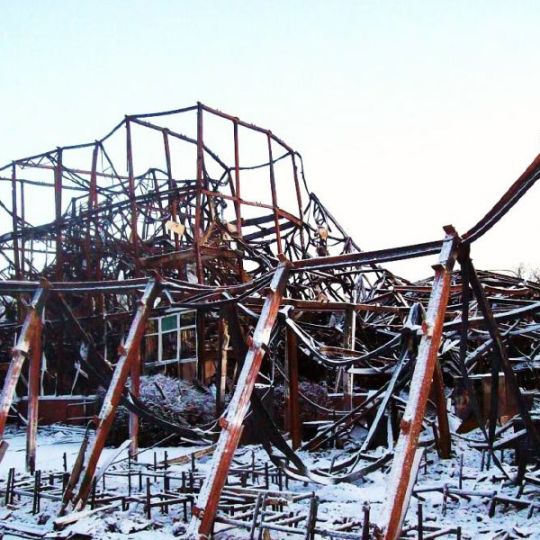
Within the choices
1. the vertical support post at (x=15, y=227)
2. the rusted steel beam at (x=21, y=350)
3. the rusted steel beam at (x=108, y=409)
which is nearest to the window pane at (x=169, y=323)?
the vertical support post at (x=15, y=227)

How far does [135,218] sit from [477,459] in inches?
364

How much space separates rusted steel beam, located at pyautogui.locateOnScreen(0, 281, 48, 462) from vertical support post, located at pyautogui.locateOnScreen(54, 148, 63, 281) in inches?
398

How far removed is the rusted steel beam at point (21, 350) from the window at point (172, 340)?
26.6ft

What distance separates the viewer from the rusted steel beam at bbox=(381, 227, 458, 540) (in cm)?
402

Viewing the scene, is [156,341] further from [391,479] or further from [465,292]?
[391,479]

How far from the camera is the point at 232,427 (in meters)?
4.93

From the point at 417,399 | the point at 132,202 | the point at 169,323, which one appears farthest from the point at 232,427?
the point at 169,323

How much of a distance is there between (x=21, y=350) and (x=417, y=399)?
4012mm

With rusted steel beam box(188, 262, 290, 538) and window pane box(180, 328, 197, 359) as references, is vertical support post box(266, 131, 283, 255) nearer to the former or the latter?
window pane box(180, 328, 197, 359)

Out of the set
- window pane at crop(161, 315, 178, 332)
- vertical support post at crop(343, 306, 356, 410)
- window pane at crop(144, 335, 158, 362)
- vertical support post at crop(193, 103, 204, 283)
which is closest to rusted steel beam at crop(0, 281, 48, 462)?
vertical support post at crop(343, 306, 356, 410)

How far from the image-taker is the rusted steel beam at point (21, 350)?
614 cm

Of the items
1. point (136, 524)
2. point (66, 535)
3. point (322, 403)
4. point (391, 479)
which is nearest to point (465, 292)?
point (391, 479)

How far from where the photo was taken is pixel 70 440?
13.2m

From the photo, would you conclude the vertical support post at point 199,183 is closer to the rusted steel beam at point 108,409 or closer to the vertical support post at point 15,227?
the vertical support post at point 15,227
